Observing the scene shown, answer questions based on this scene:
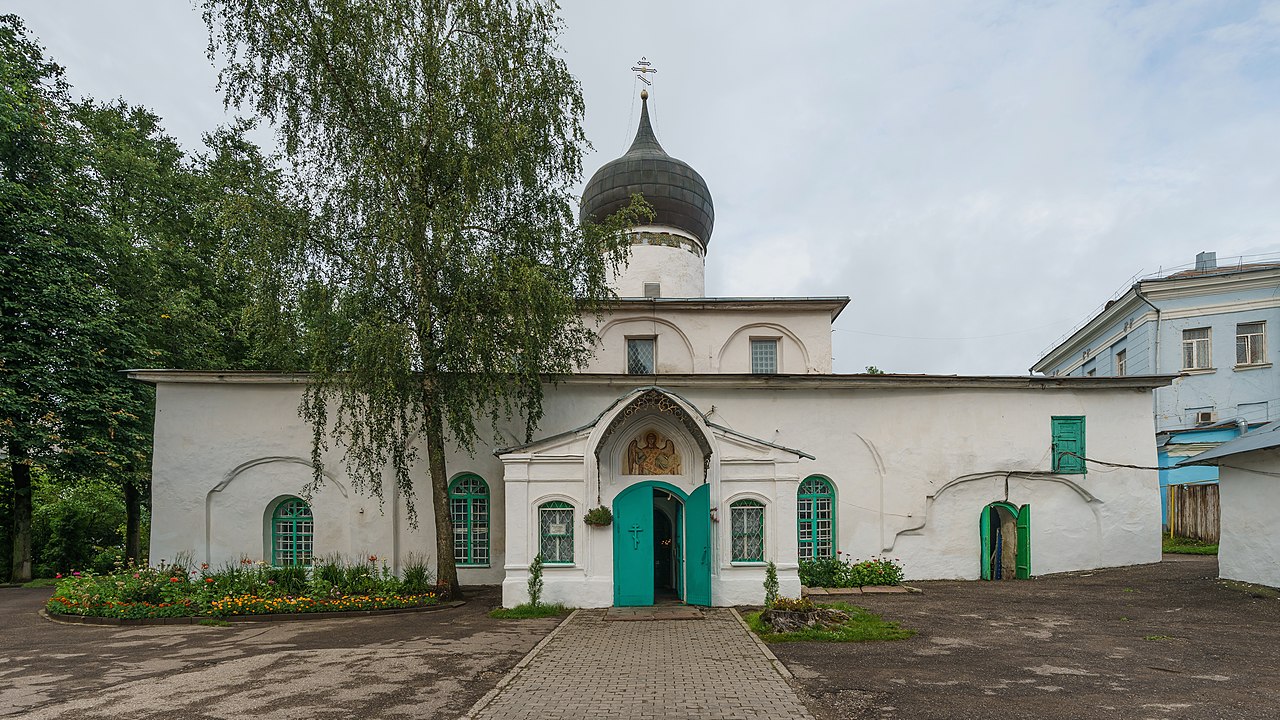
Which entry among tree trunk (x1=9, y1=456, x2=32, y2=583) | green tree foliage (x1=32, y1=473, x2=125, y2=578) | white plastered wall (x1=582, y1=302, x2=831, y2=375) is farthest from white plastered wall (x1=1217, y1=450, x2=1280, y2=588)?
tree trunk (x1=9, y1=456, x2=32, y2=583)

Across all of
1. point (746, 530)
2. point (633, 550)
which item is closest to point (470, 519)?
point (633, 550)

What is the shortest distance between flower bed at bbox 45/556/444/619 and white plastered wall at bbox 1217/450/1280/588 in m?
15.6

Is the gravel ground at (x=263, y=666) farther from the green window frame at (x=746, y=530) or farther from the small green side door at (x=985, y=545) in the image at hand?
the small green side door at (x=985, y=545)

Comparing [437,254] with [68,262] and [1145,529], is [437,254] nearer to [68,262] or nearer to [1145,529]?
[68,262]

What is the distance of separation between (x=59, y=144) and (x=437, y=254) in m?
13.5

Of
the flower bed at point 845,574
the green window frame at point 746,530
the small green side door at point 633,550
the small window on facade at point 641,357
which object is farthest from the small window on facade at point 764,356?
the small green side door at point 633,550

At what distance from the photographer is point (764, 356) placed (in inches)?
760

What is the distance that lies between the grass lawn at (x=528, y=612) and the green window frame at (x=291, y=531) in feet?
19.2

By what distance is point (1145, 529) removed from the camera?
1644 cm

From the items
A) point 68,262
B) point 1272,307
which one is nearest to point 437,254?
point 68,262

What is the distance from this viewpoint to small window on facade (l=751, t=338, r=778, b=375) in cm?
1923

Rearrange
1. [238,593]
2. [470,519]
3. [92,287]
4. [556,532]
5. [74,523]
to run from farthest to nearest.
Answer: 1. [74,523]
2. [92,287]
3. [470,519]
4. [556,532]
5. [238,593]

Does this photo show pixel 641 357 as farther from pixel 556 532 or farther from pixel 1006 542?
pixel 1006 542

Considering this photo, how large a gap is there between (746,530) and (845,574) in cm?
335
